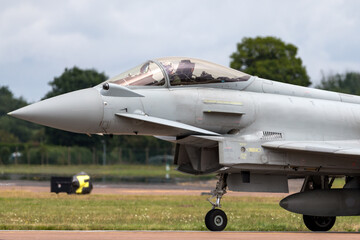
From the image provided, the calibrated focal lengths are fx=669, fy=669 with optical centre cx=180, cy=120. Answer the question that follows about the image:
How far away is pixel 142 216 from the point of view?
17750mm

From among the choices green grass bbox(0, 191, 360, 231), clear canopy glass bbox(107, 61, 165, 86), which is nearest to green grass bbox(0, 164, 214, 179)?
green grass bbox(0, 191, 360, 231)

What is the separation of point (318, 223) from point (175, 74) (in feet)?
16.1

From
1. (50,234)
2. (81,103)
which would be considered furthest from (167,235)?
(81,103)

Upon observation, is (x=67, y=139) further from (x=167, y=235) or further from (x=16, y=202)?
(x=167, y=235)

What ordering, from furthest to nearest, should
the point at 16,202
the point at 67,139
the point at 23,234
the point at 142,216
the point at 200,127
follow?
the point at 67,139, the point at 16,202, the point at 142,216, the point at 200,127, the point at 23,234

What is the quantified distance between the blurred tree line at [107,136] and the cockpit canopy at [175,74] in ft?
94.6

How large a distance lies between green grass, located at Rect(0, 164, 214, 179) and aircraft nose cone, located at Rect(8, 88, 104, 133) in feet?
106

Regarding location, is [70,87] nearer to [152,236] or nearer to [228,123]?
[228,123]

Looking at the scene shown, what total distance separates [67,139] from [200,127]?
44725mm

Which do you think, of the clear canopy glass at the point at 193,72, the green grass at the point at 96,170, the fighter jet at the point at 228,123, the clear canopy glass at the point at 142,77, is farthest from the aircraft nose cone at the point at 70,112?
the green grass at the point at 96,170

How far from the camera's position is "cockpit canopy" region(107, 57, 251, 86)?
41.5ft

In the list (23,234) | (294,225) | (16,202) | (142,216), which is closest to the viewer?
(23,234)

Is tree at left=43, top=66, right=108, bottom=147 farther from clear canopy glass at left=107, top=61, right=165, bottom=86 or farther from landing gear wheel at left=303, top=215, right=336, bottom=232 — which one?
clear canopy glass at left=107, top=61, right=165, bottom=86

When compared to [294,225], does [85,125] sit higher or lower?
higher
